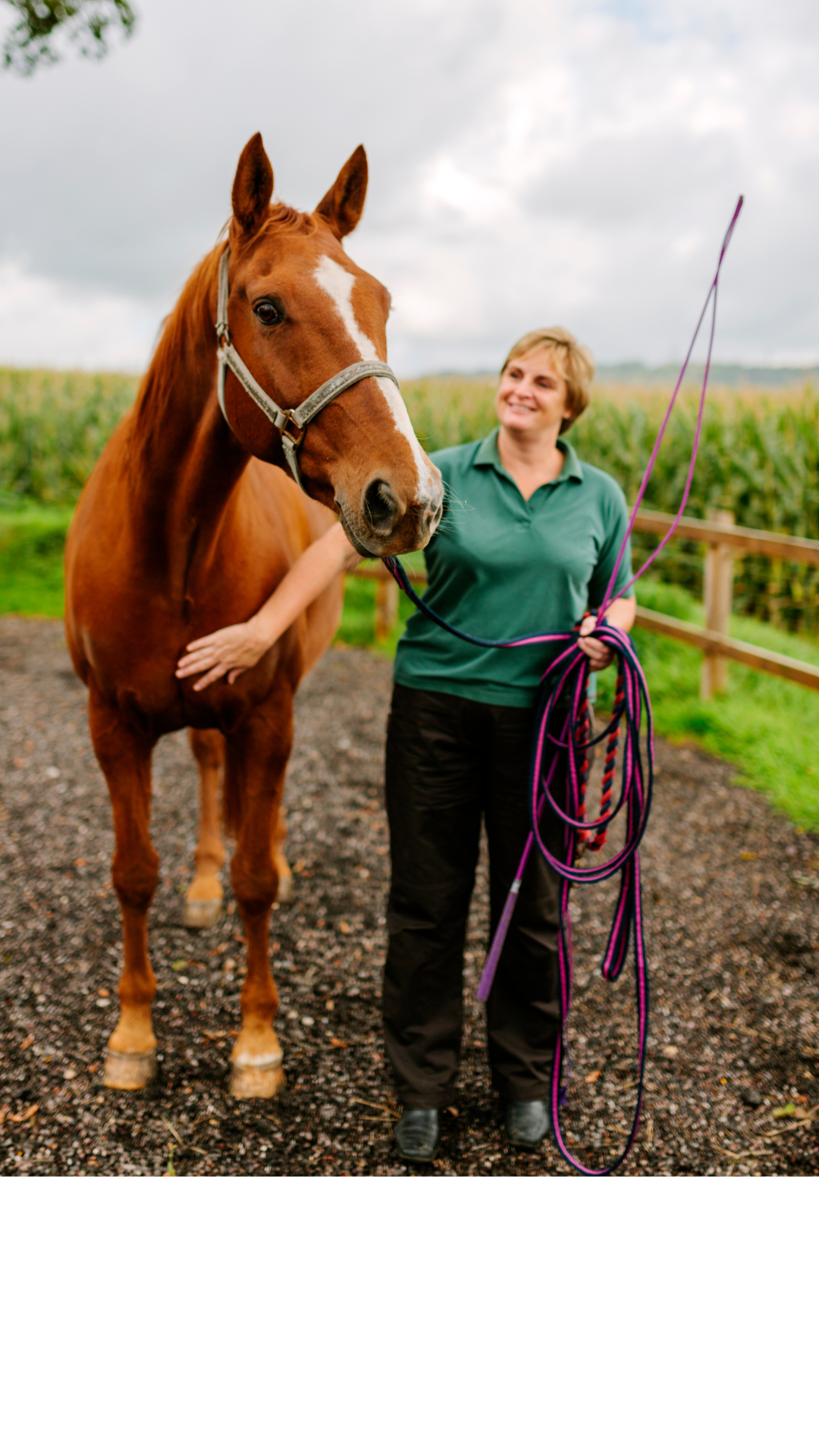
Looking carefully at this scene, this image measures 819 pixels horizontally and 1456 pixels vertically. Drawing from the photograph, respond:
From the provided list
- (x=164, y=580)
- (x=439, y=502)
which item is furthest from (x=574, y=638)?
(x=164, y=580)

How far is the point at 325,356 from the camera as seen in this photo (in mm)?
1517

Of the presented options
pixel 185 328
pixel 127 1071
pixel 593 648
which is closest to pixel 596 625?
pixel 593 648

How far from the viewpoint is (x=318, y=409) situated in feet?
4.94

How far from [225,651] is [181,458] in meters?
0.43

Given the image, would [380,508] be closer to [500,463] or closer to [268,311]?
[268,311]

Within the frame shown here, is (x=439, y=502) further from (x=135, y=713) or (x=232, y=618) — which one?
(x=135, y=713)

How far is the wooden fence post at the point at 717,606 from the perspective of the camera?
600 centimetres

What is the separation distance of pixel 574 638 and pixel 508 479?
1.32 ft

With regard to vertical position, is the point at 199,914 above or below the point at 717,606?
below

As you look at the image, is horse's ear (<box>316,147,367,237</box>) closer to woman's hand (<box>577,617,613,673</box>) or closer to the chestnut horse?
the chestnut horse

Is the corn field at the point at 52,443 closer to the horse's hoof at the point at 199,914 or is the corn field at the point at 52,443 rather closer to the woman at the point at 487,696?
the horse's hoof at the point at 199,914

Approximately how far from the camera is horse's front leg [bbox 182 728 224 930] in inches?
132

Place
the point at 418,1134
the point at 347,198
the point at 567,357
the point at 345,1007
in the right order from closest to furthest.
→ the point at 347,198, the point at 567,357, the point at 418,1134, the point at 345,1007

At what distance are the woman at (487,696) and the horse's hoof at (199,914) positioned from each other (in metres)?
1.24
